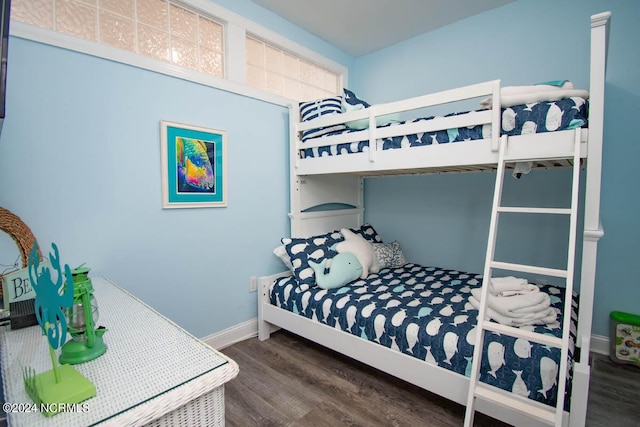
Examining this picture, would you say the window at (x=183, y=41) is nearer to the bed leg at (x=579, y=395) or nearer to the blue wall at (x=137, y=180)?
the blue wall at (x=137, y=180)

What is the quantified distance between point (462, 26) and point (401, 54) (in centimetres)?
58

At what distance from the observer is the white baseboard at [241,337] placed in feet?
7.20

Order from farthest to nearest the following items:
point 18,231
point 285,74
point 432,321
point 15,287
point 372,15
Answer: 1. point 285,74
2. point 372,15
3. point 432,321
4. point 18,231
5. point 15,287

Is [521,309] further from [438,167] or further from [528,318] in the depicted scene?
[438,167]

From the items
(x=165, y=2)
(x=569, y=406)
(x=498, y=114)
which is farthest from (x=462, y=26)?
(x=569, y=406)

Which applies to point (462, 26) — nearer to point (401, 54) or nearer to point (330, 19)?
point (401, 54)

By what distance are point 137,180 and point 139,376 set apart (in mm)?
1414

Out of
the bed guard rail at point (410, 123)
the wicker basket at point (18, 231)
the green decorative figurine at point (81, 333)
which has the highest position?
the bed guard rail at point (410, 123)

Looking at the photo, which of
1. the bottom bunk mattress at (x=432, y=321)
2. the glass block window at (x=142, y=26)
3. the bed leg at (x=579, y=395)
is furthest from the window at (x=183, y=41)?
the bed leg at (x=579, y=395)

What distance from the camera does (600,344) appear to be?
7.20ft

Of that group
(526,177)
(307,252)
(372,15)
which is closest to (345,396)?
(307,252)

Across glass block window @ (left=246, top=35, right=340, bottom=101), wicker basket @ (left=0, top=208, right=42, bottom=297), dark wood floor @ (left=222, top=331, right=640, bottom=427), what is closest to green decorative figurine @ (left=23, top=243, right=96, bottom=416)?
wicker basket @ (left=0, top=208, right=42, bottom=297)

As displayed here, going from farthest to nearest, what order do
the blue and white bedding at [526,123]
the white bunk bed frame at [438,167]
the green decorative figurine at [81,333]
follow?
the blue and white bedding at [526,123] → the white bunk bed frame at [438,167] → the green decorative figurine at [81,333]

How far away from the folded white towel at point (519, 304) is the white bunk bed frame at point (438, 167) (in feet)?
0.60
